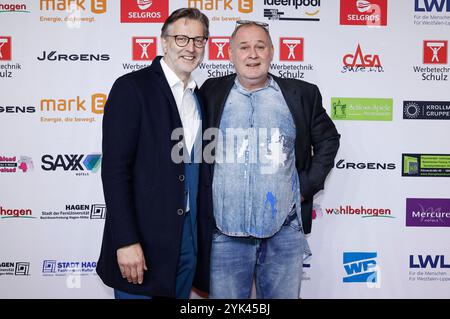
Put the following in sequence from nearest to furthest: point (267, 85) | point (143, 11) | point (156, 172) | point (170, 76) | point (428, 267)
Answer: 1. point (156, 172)
2. point (170, 76)
3. point (267, 85)
4. point (143, 11)
5. point (428, 267)

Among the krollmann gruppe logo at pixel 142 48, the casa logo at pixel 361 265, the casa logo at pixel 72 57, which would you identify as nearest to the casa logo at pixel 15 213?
the casa logo at pixel 72 57

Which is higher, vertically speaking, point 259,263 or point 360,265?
point 259,263

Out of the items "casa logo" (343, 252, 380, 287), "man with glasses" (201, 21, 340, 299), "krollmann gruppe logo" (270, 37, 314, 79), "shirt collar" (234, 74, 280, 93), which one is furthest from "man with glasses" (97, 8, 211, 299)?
"casa logo" (343, 252, 380, 287)

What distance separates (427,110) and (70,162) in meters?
2.41

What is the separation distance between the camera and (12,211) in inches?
111

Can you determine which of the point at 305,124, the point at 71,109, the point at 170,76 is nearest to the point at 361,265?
the point at 305,124

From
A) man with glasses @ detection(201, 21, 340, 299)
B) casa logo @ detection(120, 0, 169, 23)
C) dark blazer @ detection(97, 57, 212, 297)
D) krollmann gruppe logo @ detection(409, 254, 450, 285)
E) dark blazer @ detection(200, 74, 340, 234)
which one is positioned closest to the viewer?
dark blazer @ detection(97, 57, 212, 297)

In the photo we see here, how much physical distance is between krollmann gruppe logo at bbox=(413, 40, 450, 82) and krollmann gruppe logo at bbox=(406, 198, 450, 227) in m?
0.82

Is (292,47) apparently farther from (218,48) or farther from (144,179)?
(144,179)

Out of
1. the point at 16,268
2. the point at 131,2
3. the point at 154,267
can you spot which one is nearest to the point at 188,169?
the point at 154,267

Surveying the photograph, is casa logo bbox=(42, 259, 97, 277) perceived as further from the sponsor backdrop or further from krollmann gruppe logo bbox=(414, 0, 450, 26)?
krollmann gruppe logo bbox=(414, 0, 450, 26)

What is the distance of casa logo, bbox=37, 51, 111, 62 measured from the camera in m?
2.78

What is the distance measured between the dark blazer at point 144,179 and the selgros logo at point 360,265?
1499mm

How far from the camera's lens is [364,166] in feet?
9.30
